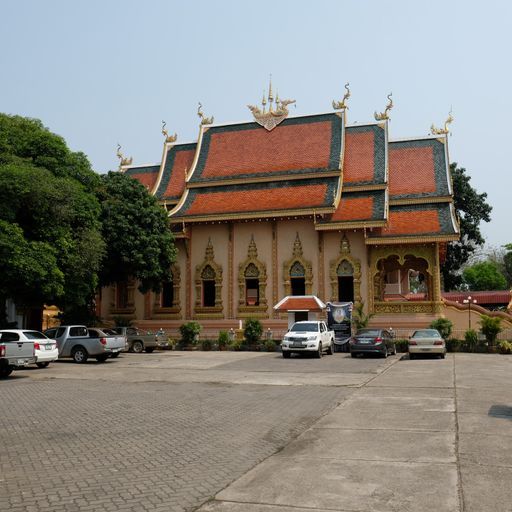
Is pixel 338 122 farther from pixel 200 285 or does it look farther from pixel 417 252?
pixel 200 285

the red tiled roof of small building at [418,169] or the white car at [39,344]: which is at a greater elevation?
the red tiled roof of small building at [418,169]

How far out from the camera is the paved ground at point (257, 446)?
220 inches

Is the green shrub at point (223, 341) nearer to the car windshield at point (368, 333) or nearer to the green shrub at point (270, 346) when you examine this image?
the green shrub at point (270, 346)

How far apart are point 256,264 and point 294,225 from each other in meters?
3.15

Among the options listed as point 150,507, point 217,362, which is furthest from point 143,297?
point 150,507

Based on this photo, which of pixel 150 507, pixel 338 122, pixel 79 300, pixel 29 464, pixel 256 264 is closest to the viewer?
pixel 150 507

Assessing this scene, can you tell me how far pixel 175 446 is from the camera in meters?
7.80

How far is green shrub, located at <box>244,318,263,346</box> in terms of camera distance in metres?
30.3

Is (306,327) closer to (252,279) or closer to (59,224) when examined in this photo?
(252,279)

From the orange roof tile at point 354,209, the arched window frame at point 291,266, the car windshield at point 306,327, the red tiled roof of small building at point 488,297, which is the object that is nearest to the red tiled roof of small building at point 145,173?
the arched window frame at point 291,266

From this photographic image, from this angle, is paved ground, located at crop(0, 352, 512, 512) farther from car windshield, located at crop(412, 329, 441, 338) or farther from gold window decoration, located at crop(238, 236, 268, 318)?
gold window decoration, located at crop(238, 236, 268, 318)

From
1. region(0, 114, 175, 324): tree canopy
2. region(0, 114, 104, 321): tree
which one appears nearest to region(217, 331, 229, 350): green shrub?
region(0, 114, 175, 324): tree canopy

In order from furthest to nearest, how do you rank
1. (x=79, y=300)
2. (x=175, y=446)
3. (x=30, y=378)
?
(x=79, y=300)
(x=30, y=378)
(x=175, y=446)

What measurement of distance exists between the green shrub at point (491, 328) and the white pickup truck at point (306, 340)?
26.9 feet
